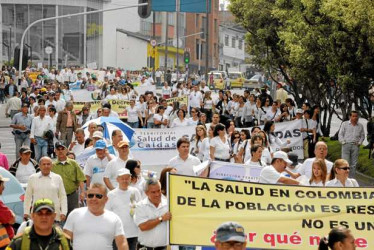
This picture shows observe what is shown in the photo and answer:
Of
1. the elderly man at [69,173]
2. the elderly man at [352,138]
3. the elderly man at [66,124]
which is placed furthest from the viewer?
the elderly man at [66,124]

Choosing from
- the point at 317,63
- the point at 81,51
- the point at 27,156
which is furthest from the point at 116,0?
the point at 27,156

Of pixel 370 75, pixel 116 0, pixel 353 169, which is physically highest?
pixel 116 0

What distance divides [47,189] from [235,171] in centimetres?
336

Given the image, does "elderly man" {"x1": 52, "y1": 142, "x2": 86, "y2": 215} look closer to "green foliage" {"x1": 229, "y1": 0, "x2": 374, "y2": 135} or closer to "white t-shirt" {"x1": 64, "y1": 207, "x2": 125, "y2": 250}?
"white t-shirt" {"x1": 64, "y1": 207, "x2": 125, "y2": 250}

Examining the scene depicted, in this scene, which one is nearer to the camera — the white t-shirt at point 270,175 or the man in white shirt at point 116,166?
the white t-shirt at point 270,175

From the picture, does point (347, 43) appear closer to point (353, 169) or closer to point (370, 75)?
point (370, 75)

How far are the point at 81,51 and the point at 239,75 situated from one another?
16.1 meters

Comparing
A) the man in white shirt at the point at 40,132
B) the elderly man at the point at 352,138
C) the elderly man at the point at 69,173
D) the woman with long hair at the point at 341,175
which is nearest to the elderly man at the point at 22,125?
the man in white shirt at the point at 40,132

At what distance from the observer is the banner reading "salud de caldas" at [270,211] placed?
10.8 meters

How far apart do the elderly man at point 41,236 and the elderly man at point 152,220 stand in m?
2.52

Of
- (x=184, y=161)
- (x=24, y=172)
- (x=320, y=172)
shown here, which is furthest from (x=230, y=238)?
(x=24, y=172)

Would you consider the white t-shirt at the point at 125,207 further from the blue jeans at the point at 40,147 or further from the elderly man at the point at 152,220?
the blue jeans at the point at 40,147

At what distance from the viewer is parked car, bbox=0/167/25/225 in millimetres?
13188

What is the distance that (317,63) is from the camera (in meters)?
27.0
